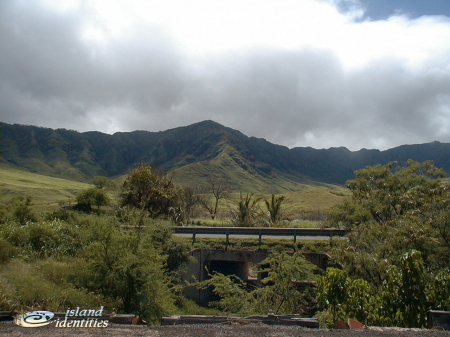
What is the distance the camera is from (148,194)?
2891 cm

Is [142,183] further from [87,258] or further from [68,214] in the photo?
[87,258]

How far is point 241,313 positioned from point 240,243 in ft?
31.4

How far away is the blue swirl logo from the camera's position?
6.75m

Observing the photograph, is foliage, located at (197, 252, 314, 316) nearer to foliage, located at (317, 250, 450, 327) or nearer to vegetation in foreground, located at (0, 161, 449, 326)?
vegetation in foreground, located at (0, 161, 449, 326)

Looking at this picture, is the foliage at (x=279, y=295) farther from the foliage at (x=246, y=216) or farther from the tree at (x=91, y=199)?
the tree at (x=91, y=199)

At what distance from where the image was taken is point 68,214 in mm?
21688

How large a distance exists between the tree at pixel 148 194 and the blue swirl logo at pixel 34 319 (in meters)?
21.1

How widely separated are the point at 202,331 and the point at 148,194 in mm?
23518

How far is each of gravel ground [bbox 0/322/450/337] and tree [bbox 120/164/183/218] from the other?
22.0m

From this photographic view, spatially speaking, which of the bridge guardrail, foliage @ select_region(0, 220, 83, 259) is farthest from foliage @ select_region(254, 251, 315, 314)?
foliage @ select_region(0, 220, 83, 259)

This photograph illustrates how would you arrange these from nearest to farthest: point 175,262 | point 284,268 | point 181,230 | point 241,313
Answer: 1. point 241,313
2. point 284,268
3. point 175,262
4. point 181,230

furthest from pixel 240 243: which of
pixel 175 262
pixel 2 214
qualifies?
pixel 2 214

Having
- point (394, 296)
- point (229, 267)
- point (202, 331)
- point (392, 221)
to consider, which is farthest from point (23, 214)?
point (392, 221)

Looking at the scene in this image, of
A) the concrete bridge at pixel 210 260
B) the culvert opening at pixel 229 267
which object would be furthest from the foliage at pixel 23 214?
the culvert opening at pixel 229 267
